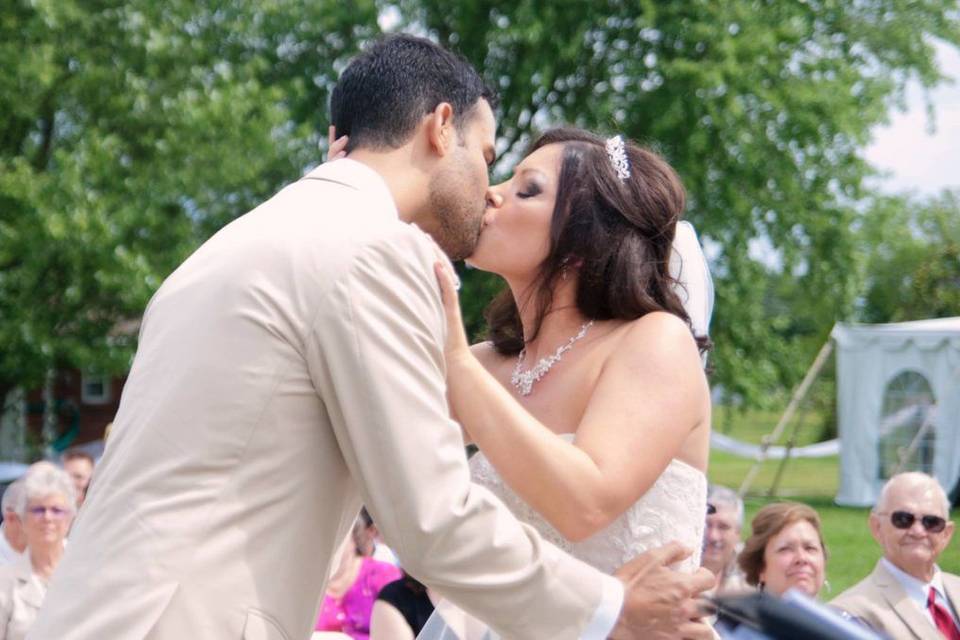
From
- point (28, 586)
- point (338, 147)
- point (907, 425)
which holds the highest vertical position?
point (338, 147)

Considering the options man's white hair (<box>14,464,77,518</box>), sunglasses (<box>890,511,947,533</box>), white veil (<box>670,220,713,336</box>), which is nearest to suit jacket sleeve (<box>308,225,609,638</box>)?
white veil (<box>670,220,713,336</box>)

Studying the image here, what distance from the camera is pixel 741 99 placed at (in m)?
21.7

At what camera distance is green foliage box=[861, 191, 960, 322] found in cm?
3972

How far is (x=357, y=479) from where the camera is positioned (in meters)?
2.46

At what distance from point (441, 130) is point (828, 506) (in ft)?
71.0

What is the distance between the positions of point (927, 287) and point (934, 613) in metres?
35.5

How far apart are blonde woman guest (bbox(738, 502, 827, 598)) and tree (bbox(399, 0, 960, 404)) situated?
47.8 ft

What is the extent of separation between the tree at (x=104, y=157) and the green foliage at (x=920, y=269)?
2504cm

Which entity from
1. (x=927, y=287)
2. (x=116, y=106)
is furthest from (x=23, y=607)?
(x=927, y=287)

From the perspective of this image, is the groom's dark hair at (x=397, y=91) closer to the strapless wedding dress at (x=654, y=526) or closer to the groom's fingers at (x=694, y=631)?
the strapless wedding dress at (x=654, y=526)

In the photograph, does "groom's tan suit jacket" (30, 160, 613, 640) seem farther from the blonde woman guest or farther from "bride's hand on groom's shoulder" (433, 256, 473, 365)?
the blonde woman guest

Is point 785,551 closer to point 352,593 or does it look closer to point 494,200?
point 352,593

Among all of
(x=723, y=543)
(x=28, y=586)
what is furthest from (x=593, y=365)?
(x=723, y=543)

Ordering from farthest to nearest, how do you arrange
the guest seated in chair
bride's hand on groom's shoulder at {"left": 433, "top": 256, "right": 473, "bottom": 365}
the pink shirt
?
1. the guest seated in chair
2. the pink shirt
3. bride's hand on groom's shoulder at {"left": 433, "top": 256, "right": 473, "bottom": 365}
